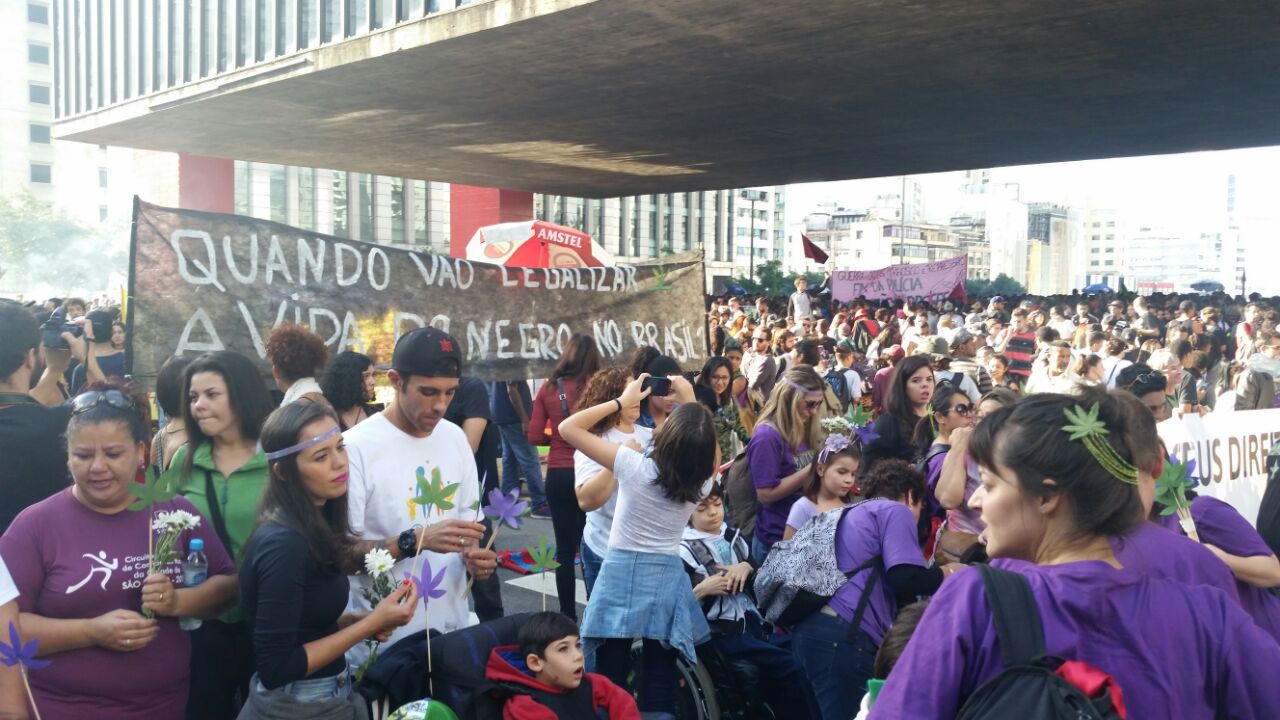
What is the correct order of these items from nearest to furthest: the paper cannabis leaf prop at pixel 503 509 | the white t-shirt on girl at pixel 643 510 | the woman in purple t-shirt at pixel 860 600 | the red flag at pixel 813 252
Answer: the paper cannabis leaf prop at pixel 503 509
the woman in purple t-shirt at pixel 860 600
the white t-shirt on girl at pixel 643 510
the red flag at pixel 813 252

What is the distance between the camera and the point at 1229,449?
523 centimetres

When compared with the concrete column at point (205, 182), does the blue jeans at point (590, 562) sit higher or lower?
lower

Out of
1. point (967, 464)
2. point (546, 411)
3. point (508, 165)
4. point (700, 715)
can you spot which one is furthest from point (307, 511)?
point (508, 165)

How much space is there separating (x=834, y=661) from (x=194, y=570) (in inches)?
91.9

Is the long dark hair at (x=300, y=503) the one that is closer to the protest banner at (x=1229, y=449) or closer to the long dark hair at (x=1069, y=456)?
the long dark hair at (x=1069, y=456)

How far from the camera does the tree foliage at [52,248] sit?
234ft

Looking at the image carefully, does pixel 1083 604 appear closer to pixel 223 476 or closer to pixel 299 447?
pixel 299 447

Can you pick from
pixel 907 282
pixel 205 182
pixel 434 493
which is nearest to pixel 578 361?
pixel 434 493

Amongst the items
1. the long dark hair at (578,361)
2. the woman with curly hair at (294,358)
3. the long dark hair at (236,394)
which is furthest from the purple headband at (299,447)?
the long dark hair at (578,361)

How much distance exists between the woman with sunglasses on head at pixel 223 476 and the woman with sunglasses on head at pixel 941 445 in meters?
2.84

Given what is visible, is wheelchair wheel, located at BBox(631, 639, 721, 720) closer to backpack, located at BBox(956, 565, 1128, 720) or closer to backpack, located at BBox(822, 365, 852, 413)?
backpack, located at BBox(956, 565, 1128, 720)

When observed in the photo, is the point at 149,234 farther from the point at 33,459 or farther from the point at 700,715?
the point at 700,715

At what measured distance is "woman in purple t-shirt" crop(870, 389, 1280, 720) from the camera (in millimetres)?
1685

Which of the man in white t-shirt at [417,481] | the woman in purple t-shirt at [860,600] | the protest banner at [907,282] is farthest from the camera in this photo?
the protest banner at [907,282]
